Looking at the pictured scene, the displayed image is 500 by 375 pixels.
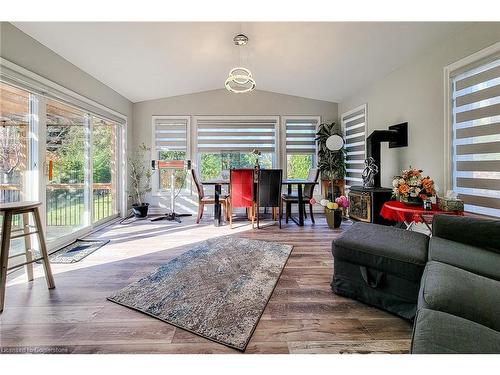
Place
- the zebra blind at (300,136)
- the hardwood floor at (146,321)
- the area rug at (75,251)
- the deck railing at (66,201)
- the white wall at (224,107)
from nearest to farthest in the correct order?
1. the hardwood floor at (146,321)
2. the deck railing at (66,201)
3. the area rug at (75,251)
4. the white wall at (224,107)
5. the zebra blind at (300,136)

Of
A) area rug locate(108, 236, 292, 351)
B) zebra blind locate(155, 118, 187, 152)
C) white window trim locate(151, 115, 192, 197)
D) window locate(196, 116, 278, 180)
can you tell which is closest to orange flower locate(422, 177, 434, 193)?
area rug locate(108, 236, 292, 351)

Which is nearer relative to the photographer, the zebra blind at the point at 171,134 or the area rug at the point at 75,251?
the area rug at the point at 75,251

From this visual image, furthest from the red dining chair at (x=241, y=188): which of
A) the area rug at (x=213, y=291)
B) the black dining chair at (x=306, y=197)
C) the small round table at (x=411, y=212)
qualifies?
the small round table at (x=411, y=212)

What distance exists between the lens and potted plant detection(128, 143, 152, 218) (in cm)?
548

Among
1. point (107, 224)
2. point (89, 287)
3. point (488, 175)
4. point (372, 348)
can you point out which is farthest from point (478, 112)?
point (107, 224)

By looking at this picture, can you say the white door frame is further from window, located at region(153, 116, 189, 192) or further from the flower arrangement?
the flower arrangement

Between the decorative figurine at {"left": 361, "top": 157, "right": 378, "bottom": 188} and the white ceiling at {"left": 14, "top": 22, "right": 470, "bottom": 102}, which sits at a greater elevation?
the white ceiling at {"left": 14, "top": 22, "right": 470, "bottom": 102}

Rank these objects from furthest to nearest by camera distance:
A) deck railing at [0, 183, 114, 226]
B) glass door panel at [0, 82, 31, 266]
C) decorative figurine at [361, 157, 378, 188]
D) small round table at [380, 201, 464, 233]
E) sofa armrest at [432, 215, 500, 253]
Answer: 1. decorative figurine at [361, 157, 378, 188]
2. deck railing at [0, 183, 114, 226]
3. glass door panel at [0, 82, 31, 266]
4. small round table at [380, 201, 464, 233]
5. sofa armrest at [432, 215, 500, 253]

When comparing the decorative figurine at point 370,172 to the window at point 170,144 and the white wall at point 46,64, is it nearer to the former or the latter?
the window at point 170,144

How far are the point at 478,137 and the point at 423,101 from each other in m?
0.92

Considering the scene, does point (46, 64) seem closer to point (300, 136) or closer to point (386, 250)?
point (386, 250)

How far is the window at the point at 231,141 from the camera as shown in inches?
228

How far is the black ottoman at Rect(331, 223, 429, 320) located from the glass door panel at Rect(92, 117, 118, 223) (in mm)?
4080

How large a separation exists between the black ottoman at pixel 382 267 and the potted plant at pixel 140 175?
4.42 metres
